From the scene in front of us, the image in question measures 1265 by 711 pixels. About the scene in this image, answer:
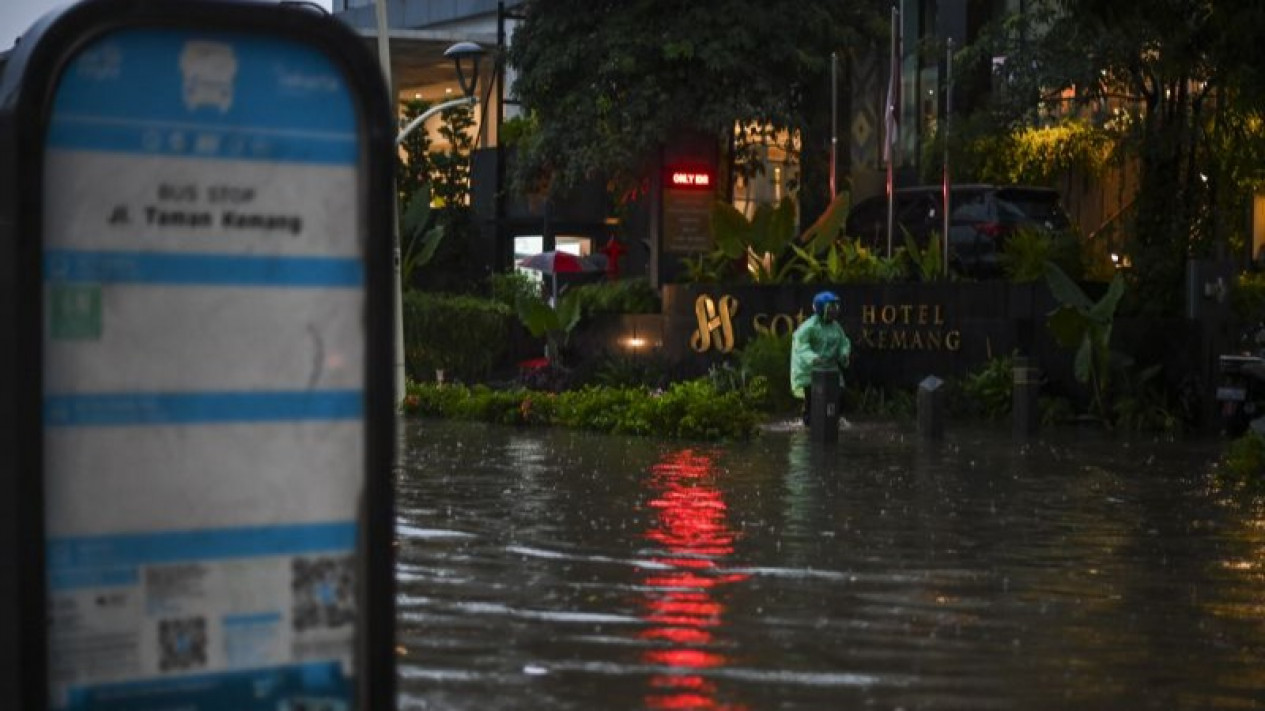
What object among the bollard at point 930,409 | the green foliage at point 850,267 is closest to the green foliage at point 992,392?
the green foliage at point 850,267

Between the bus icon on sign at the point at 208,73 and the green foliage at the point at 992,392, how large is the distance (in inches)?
944

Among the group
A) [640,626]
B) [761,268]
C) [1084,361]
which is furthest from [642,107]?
[640,626]

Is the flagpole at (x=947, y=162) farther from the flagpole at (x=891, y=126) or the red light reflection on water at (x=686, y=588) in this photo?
the red light reflection on water at (x=686, y=588)

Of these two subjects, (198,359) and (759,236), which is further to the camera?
(759,236)

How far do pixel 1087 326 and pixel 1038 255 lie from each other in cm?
264

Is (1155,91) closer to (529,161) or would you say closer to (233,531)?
(529,161)

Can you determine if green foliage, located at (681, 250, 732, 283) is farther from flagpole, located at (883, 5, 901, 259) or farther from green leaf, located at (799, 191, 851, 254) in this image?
flagpole, located at (883, 5, 901, 259)

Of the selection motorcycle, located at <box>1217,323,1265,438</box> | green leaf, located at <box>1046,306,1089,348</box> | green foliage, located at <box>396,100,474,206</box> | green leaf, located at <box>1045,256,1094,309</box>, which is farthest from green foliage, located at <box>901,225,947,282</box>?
green foliage, located at <box>396,100,474,206</box>

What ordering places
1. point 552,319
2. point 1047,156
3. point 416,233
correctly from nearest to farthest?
point 552,319 < point 1047,156 < point 416,233

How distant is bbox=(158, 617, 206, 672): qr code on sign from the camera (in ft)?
14.0

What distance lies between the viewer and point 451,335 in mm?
38688

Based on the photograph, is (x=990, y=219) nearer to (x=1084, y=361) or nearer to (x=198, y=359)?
(x=1084, y=361)

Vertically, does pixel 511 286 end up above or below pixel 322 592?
above

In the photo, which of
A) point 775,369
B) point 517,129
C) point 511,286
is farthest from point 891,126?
point 517,129
